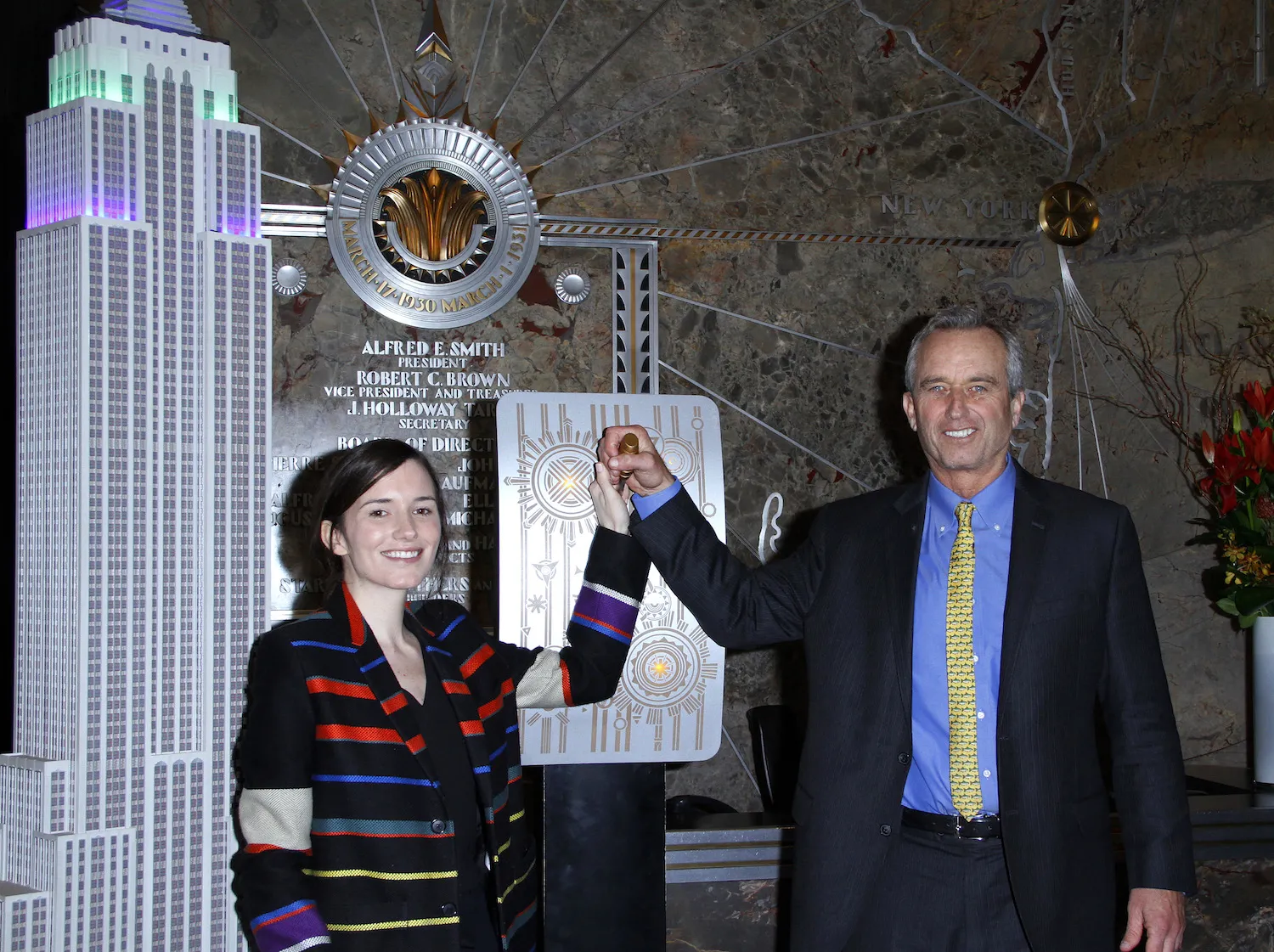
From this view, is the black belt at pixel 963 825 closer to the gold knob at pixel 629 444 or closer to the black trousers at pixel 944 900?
the black trousers at pixel 944 900

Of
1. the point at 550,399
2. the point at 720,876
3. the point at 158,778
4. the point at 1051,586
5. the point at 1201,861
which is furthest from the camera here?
the point at 1201,861

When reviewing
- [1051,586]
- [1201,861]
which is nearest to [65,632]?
[1051,586]

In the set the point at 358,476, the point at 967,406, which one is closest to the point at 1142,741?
the point at 967,406

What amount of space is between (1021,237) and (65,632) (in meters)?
3.68

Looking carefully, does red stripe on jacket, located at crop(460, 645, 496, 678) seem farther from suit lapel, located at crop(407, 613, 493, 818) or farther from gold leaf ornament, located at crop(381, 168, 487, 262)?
gold leaf ornament, located at crop(381, 168, 487, 262)

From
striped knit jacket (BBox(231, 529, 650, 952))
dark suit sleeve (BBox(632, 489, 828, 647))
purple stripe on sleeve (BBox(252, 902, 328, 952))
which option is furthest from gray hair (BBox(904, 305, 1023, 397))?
purple stripe on sleeve (BBox(252, 902, 328, 952))

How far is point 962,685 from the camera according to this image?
2.01 metres

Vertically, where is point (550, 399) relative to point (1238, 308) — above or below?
below

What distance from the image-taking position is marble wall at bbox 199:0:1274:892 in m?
4.07

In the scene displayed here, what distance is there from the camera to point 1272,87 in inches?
173

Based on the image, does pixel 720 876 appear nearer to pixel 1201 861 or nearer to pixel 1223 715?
pixel 1201 861

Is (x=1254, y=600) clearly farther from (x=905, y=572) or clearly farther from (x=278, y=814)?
(x=278, y=814)

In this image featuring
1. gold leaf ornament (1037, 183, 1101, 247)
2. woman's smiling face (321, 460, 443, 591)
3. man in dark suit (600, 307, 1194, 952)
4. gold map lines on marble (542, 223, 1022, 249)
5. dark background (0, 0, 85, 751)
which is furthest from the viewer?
gold leaf ornament (1037, 183, 1101, 247)

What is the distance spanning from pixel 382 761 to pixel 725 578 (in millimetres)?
765
